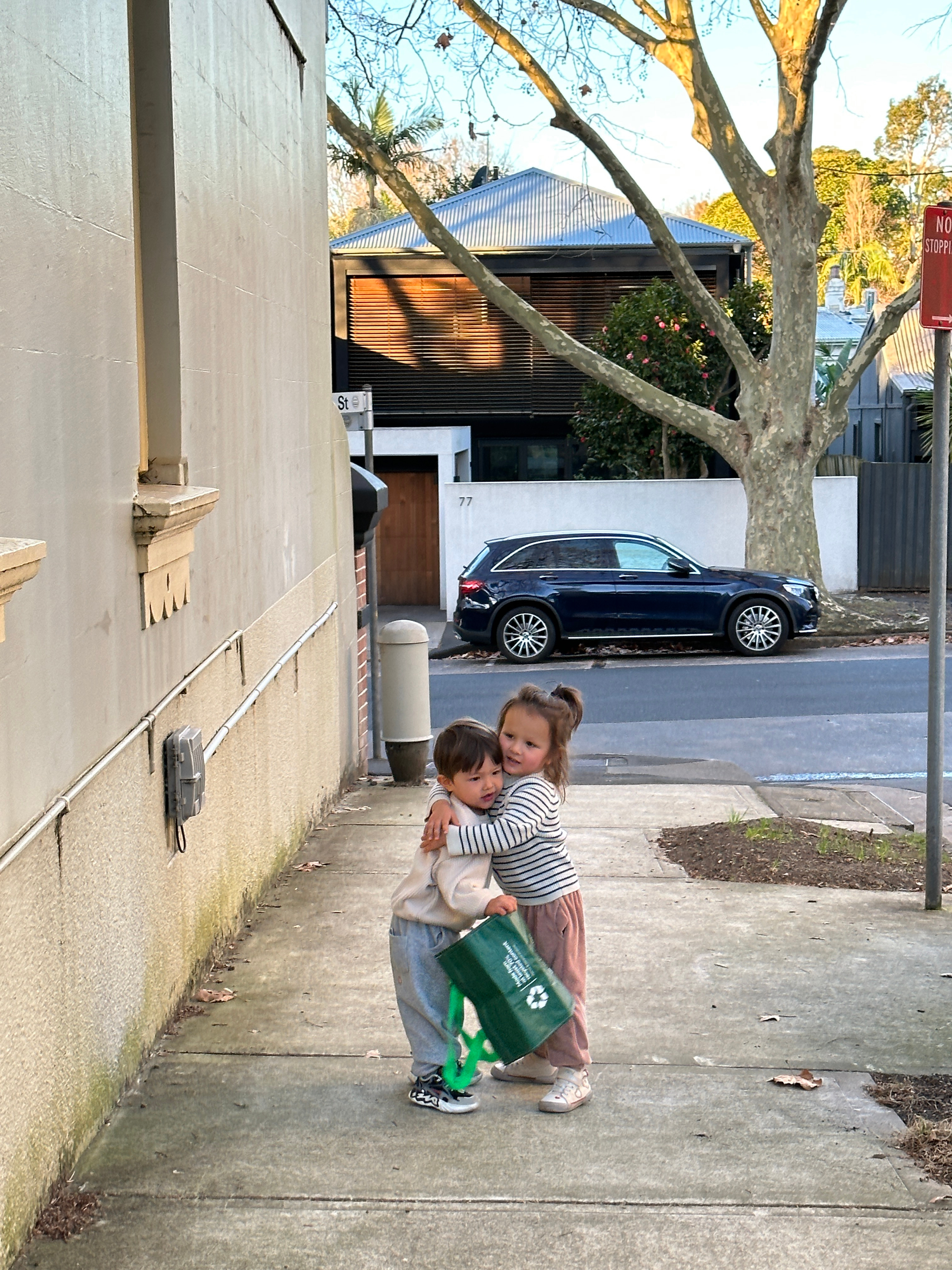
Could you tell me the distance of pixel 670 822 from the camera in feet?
28.4

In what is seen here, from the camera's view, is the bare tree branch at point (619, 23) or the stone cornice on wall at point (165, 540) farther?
the bare tree branch at point (619, 23)

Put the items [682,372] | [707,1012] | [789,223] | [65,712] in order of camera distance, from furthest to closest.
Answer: [682,372] → [789,223] → [707,1012] → [65,712]

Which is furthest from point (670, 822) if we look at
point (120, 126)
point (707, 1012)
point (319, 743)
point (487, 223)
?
point (487, 223)

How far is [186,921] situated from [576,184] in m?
29.5

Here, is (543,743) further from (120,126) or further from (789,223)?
(789,223)

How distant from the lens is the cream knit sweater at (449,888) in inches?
161

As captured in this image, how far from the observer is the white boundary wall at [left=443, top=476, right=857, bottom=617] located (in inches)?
938

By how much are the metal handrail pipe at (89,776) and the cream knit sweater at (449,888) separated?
2.91 ft

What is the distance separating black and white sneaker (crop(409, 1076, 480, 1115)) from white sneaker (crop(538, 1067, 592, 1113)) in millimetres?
204

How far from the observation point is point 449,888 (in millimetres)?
4090

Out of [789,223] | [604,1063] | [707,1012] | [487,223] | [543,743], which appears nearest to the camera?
[543,743]

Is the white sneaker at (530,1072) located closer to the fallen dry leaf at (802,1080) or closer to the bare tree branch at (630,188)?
the fallen dry leaf at (802,1080)

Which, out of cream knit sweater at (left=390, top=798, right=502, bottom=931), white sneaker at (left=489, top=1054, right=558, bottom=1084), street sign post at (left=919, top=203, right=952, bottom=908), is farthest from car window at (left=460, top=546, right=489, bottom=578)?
cream knit sweater at (left=390, top=798, right=502, bottom=931)

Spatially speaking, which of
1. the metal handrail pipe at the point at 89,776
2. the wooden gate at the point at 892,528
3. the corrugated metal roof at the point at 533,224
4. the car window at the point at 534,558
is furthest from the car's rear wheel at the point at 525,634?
the metal handrail pipe at the point at 89,776
